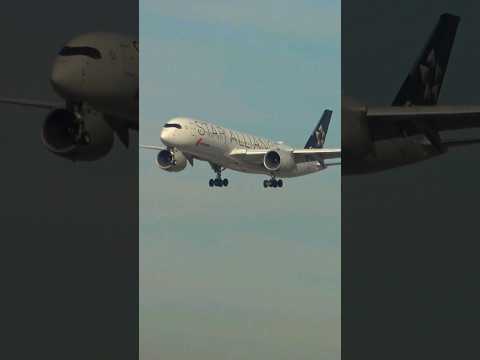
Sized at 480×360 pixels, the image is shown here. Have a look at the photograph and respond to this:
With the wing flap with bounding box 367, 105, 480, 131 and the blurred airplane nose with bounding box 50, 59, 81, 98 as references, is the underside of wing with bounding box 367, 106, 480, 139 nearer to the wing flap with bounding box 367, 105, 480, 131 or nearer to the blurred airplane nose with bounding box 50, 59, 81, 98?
the wing flap with bounding box 367, 105, 480, 131

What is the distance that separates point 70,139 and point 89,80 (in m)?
1.37

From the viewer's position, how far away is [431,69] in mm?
27547

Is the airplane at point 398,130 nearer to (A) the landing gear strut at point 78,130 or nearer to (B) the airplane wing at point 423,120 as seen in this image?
(B) the airplane wing at point 423,120

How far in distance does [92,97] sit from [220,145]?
5180 mm

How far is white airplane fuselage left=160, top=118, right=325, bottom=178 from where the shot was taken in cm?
2633

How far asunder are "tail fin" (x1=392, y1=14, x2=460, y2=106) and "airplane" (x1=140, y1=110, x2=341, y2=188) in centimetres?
237

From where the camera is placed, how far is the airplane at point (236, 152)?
984 inches

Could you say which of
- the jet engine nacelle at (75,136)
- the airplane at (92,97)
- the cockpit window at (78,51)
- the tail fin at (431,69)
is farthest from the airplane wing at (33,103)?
the tail fin at (431,69)

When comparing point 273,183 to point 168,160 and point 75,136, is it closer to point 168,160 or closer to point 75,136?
point 168,160

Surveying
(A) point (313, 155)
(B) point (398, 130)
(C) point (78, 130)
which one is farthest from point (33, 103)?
(B) point (398, 130)

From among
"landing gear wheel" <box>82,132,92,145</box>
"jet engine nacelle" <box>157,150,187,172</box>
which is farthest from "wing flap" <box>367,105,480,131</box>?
"landing gear wheel" <box>82,132,92,145</box>

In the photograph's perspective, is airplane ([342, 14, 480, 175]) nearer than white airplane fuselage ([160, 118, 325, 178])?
Yes

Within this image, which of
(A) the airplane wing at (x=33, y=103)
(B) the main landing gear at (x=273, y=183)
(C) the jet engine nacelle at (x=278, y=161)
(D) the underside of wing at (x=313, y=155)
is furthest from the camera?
(C) the jet engine nacelle at (x=278, y=161)

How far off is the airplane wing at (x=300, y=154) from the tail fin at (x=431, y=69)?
84.4 inches
